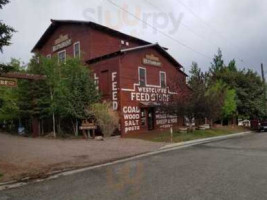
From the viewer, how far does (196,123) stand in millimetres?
36406

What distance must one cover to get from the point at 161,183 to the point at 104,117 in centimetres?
1553

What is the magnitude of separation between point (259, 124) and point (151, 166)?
3079cm

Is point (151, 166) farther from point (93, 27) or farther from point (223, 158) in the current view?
point (93, 27)

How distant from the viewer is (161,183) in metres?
9.36

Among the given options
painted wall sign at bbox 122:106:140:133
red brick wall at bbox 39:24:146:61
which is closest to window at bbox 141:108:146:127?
painted wall sign at bbox 122:106:140:133

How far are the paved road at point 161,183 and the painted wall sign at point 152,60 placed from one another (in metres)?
17.8

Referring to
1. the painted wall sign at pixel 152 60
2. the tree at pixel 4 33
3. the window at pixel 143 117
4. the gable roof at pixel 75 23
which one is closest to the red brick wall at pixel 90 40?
the gable roof at pixel 75 23

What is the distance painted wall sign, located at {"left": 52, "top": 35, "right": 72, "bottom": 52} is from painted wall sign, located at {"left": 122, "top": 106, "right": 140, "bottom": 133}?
997 cm

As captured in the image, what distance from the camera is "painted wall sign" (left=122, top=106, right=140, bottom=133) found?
26886 millimetres

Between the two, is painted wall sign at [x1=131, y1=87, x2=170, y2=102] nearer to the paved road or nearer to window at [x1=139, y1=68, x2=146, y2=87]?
window at [x1=139, y1=68, x2=146, y2=87]

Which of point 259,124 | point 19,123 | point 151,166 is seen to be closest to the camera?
point 151,166

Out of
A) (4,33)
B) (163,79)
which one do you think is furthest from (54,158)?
(163,79)

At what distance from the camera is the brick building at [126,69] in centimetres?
2722

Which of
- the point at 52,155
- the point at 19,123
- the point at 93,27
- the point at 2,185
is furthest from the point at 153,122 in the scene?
the point at 2,185
